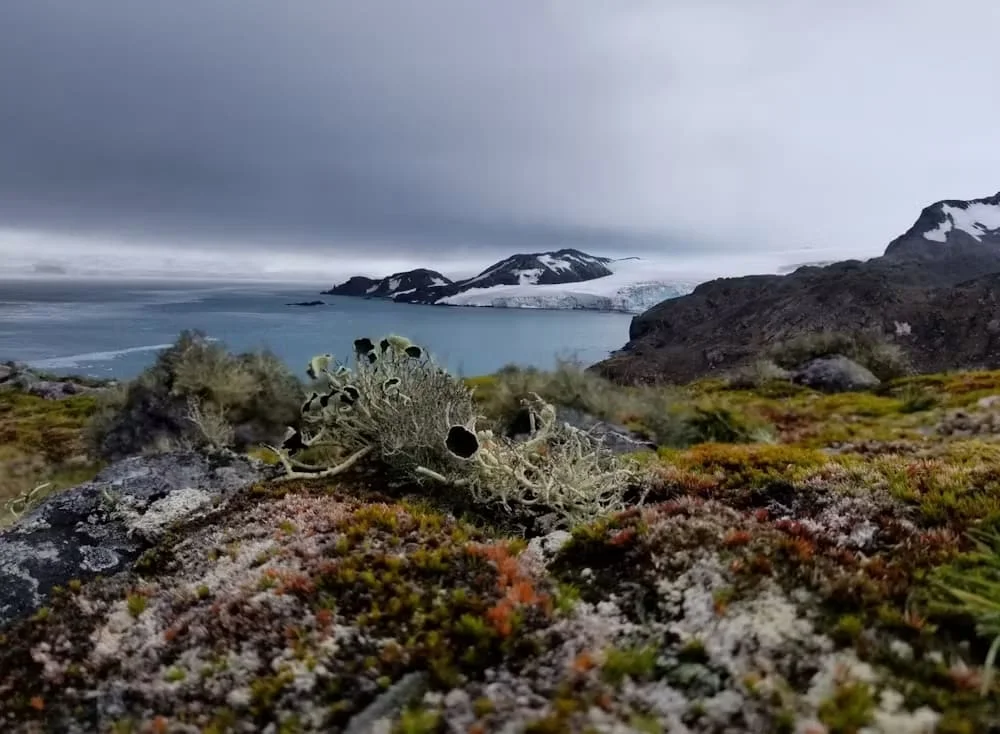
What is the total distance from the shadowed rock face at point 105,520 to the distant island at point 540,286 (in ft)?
345

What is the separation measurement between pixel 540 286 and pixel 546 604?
128 metres

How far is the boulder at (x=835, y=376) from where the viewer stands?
21.2 m

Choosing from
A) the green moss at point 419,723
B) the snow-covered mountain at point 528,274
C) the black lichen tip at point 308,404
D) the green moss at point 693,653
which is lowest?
the green moss at point 419,723

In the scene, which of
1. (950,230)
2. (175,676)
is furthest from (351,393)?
(950,230)

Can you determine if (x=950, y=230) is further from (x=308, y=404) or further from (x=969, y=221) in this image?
(x=308, y=404)

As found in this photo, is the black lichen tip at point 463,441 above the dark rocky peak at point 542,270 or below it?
below

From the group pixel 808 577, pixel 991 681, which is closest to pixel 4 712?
pixel 808 577

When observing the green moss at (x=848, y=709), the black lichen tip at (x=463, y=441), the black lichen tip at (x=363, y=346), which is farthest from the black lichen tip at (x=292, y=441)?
the green moss at (x=848, y=709)

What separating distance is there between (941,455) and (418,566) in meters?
5.47

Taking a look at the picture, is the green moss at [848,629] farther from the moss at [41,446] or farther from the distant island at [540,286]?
the distant island at [540,286]

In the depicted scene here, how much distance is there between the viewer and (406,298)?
140500mm

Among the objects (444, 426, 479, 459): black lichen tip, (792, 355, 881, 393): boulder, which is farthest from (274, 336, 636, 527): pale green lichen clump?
(792, 355, 881, 393): boulder

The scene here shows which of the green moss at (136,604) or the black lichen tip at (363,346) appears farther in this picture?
the black lichen tip at (363,346)

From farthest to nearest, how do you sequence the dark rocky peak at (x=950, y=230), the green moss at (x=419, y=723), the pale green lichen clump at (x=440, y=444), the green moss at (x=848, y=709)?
the dark rocky peak at (x=950, y=230)
the pale green lichen clump at (x=440, y=444)
the green moss at (x=419, y=723)
the green moss at (x=848, y=709)
